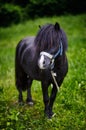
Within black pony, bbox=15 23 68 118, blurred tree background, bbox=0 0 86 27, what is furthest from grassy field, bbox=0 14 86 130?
blurred tree background, bbox=0 0 86 27

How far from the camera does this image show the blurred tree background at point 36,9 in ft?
78.7

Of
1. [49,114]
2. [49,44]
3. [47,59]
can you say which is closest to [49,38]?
[49,44]

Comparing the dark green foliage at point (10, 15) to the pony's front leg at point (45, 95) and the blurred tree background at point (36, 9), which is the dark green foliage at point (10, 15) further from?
the pony's front leg at point (45, 95)

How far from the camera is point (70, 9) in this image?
26.0m

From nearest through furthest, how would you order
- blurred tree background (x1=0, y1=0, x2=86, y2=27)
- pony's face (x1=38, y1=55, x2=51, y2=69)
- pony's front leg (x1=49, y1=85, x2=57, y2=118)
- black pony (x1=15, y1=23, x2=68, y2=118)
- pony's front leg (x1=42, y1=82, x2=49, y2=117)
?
pony's face (x1=38, y1=55, x2=51, y2=69) < black pony (x1=15, y1=23, x2=68, y2=118) < pony's front leg (x1=42, y1=82, x2=49, y2=117) < pony's front leg (x1=49, y1=85, x2=57, y2=118) < blurred tree background (x1=0, y1=0, x2=86, y2=27)

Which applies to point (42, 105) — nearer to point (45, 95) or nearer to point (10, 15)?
point (45, 95)

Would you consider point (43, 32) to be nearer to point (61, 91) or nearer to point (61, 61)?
point (61, 61)

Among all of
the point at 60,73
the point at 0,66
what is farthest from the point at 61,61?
the point at 0,66

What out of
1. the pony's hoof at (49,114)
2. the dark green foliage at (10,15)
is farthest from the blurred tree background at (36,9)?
the pony's hoof at (49,114)

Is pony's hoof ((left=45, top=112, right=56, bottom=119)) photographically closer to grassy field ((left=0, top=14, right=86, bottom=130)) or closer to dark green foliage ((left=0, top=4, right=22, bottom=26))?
grassy field ((left=0, top=14, right=86, bottom=130))

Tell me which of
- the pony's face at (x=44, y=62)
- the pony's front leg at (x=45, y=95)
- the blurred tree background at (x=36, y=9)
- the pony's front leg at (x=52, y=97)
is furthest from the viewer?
the blurred tree background at (x=36, y=9)

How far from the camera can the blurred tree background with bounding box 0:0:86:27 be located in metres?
24.0

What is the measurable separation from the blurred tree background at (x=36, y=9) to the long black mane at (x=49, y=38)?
52.2 ft

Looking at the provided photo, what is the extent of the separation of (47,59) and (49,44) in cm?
27
